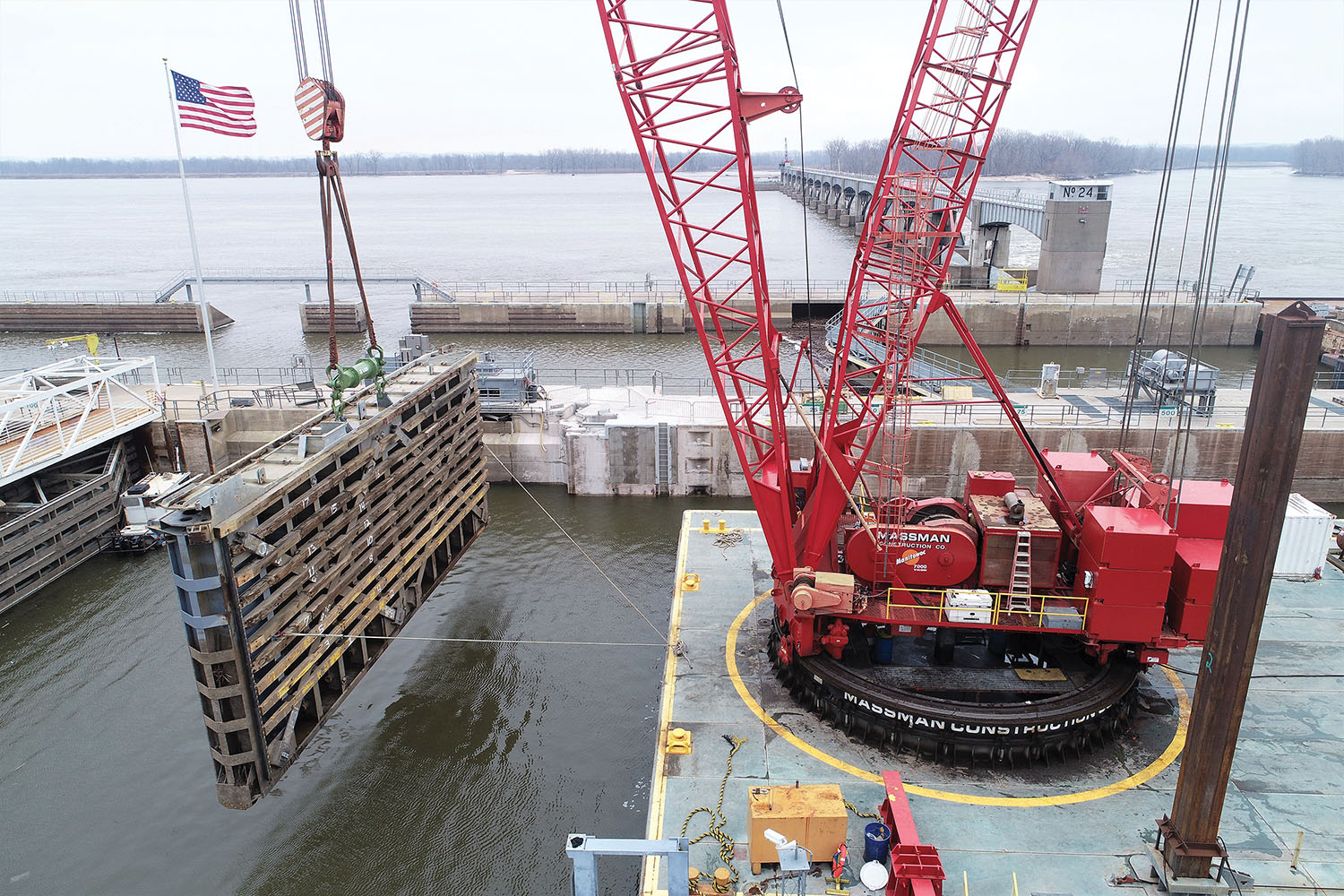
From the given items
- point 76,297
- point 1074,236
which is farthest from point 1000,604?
point 76,297

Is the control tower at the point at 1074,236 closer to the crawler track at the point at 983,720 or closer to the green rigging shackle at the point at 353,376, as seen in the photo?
the crawler track at the point at 983,720

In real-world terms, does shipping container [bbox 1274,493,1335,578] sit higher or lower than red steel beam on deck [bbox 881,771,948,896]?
higher

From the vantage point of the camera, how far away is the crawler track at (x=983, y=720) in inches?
568

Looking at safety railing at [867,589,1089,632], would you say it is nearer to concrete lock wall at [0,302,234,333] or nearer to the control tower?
the control tower

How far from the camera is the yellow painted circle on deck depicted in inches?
540

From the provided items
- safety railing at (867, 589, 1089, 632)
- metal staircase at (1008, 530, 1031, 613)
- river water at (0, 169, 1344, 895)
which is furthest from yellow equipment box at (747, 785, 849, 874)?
metal staircase at (1008, 530, 1031, 613)

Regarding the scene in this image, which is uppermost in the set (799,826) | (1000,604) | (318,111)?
(318,111)

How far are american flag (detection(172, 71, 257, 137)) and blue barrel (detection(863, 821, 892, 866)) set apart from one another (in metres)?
28.3

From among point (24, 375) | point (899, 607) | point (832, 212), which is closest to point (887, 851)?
point (899, 607)

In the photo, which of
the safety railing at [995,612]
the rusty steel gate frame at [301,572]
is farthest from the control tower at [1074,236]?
the rusty steel gate frame at [301,572]

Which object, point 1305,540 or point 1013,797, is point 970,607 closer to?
point 1013,797

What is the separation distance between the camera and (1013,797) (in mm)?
13805

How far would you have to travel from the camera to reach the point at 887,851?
12258 mm

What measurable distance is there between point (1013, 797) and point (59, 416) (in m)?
29.1
